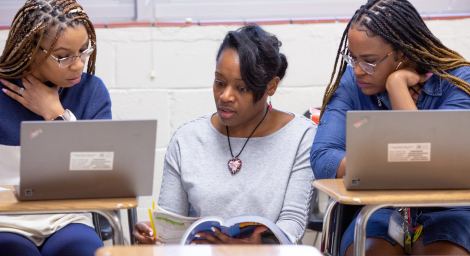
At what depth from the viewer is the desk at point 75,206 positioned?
1.07 metres

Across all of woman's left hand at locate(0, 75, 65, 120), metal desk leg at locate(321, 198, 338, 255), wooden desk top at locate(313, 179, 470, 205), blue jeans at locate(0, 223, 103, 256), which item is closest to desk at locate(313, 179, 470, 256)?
wooden desk top at locate(313, 179, 470, 205)

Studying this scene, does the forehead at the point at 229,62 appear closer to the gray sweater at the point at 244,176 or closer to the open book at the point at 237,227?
the gray sweater at the point at 244,176

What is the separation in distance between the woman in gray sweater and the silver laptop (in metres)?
0.40

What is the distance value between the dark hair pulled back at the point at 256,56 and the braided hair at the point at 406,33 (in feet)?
0.92

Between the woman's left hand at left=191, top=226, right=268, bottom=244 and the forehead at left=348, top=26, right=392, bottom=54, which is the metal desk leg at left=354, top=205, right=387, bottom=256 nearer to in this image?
the woman's left hand at left=191, top=226, right=268, bottom=244

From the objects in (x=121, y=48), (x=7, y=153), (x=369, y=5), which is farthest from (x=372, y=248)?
(x=121, y=48)

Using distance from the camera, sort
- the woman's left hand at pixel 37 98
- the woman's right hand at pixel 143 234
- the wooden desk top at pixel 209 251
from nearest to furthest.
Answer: the wooden desk top at pixel 209 251 → the woman's right hand at pixel 143 234 → the woman's left hand at pixel 37 98

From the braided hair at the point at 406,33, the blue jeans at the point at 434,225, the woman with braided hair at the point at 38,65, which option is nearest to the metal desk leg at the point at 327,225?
the blue jeans at the point at 434,225

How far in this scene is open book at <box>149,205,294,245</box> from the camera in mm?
1158

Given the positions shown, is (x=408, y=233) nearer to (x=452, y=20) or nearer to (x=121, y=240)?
(x=121, y=240)

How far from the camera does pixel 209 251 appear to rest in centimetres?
88

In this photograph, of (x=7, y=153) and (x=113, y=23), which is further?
(x=113, y=23)

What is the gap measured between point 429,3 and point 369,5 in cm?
105

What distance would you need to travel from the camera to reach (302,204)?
1492 millimetres
